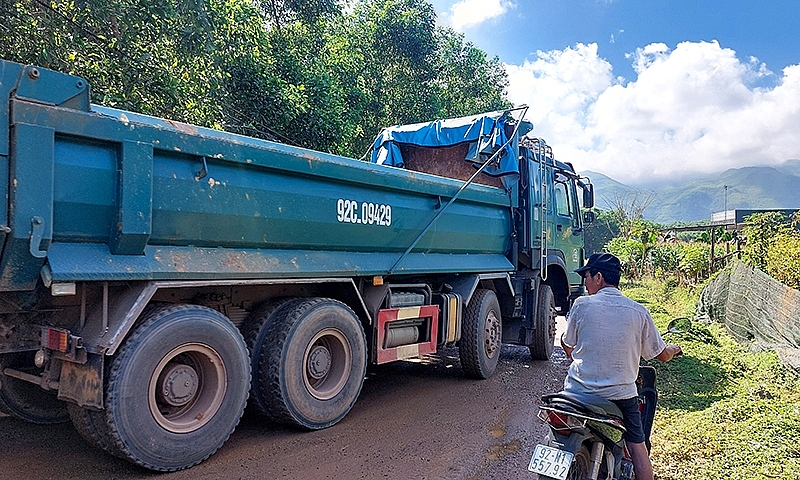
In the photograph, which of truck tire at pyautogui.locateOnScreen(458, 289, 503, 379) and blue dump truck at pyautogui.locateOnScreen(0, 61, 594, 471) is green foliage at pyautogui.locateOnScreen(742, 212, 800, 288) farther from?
blue dump truck at pyautogui.locateOnScreen(0, 61, 594, 471)

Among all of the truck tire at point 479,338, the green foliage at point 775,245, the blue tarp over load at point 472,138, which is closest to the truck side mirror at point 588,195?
the blue tarp over load at point 472,138

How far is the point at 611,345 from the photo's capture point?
3.11 metres

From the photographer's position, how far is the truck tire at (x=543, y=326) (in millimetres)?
7711

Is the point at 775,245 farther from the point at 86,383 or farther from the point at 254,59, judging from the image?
the point at 86,383

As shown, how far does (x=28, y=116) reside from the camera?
2.95 metres

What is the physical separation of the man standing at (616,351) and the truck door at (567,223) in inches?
196

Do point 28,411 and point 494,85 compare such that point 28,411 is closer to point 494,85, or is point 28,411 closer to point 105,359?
point 105,359

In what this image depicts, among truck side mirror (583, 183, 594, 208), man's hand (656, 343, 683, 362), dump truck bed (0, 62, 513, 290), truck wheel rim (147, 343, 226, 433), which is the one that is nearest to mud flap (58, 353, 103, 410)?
truck wheel rim (147, 343, 226, 433)

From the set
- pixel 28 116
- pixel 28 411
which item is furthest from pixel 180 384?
pixel 28 116

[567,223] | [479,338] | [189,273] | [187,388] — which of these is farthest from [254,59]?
[187,388]

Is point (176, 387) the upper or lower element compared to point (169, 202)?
lower

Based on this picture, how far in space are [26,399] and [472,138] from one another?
531 cm

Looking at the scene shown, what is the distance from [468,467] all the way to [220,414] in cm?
172

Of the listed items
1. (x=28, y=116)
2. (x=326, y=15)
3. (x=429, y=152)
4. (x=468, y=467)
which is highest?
(x=326, y=15)
